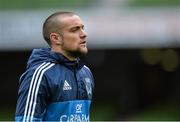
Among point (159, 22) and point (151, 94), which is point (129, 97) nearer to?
point (151, 94)

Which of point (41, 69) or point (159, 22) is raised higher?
point (159, 22)

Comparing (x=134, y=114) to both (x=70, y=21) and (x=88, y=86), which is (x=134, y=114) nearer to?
(x=88, y=86)

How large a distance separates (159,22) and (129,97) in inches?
80.4

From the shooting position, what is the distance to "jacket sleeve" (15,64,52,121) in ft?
15.1

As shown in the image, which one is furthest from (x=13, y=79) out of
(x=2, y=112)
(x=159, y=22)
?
(x=159, y=22)

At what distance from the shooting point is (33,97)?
15.1 ft

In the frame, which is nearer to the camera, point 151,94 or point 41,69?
point 41,69

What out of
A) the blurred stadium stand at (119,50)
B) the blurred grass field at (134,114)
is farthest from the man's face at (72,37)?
the blurred grass field at (134,114)

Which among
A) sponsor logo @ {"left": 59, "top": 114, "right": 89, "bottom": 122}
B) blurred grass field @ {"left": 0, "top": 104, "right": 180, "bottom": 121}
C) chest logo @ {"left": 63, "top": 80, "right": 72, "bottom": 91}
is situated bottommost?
sponsor logo @ {"left": 59, "top": 114, "right": 89, "bottom": 122}

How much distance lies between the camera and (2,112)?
15.2 meters

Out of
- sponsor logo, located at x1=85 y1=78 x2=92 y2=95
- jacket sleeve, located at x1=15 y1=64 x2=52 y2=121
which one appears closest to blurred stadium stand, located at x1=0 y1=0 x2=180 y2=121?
sponsor logo, located at x1=85 y1=78 x2=92 y2=95

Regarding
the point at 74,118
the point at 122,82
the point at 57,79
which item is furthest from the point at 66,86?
the point at 122,82

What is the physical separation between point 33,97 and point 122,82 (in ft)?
36.1

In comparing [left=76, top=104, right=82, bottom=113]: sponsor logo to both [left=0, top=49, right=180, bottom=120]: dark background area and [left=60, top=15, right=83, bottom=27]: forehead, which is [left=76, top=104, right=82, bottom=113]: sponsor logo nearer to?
[left=60, top=15, right=83, bottom=27]: forehead
